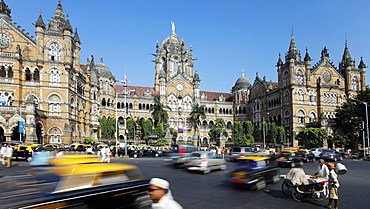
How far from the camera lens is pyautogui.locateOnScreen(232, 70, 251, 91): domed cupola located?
263 ft

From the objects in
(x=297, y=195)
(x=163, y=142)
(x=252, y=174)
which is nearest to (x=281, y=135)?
(x=163, y=142)

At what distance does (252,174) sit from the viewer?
1251 cm

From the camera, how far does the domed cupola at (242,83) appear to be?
80312mm

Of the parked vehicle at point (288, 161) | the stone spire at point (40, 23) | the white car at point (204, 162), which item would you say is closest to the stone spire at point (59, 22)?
the stone spire at point (40, 23)

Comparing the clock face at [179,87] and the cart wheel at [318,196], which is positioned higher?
the clock face at [179,87]

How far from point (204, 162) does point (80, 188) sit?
1231 cm

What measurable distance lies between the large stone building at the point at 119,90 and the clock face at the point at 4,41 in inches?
5.3

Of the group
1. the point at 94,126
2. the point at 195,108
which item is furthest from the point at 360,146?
the point at 94,126

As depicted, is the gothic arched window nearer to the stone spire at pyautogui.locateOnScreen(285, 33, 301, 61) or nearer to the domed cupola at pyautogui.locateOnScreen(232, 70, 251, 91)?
the stone spire at pyautogui.locateOnScreen(285, 33, 301, 61)

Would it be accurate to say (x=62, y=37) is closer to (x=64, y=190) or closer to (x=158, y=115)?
(x=158, y=115)

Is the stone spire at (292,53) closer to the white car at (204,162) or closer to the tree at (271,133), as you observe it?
the tree at (271,133)

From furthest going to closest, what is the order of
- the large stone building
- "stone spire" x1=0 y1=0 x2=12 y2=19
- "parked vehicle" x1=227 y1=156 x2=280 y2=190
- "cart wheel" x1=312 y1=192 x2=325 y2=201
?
"stone spire" x1=0 y1=0 x2=12 y2=19 → the large stone building → "parked vehicle" x1=227 y1=156 x2=280 y2=190 → "cart wheel" x1=312 y1=192 x2=325 y2=201

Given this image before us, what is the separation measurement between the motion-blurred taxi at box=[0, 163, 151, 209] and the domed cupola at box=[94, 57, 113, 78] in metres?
62.8

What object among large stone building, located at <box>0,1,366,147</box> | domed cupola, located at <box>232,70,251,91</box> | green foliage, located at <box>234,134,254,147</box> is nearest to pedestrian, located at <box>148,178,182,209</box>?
large stone building, located at <box>0,1,366,147</box>
